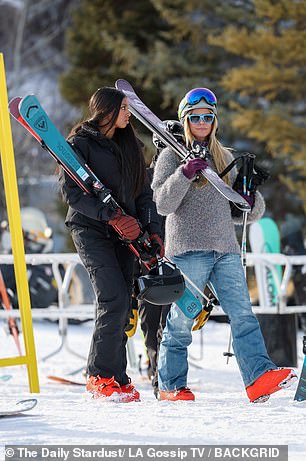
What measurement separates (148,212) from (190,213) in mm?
310

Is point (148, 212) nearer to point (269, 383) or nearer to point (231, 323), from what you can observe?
point (231, 323)

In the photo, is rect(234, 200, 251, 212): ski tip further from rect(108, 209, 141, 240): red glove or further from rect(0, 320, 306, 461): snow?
→ rect(0, 320, 306, 461): snow

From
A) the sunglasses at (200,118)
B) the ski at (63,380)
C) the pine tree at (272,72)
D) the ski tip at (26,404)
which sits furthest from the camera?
the pine tree at (272,72)

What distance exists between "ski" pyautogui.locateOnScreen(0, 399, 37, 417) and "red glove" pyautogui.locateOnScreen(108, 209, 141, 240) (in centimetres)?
96

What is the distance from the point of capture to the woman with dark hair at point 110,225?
18.1 feet

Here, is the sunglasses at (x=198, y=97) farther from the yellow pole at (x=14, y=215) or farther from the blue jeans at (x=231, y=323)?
the yellow pole at (x=14, y=215)

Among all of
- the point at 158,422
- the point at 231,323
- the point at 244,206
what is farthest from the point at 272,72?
the point at 158,422

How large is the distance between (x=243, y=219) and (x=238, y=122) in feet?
43.5

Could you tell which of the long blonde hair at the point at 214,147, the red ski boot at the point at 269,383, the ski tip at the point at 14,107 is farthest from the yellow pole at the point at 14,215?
the red ski boot at the point at 269,383

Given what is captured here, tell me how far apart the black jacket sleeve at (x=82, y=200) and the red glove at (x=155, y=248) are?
31 centimetres

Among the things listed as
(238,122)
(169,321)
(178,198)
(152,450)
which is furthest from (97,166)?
(238,122)

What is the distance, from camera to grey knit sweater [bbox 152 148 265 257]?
547cm

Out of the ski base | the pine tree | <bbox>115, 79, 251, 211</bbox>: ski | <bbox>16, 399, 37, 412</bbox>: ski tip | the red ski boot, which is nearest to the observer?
<bbox>16, 399, 37, 412</bbox>: ski tip

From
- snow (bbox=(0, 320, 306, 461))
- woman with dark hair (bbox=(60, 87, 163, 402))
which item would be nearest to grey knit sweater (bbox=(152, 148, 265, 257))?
woman with dark hair (bbox=(60, 87, 163, 402))
